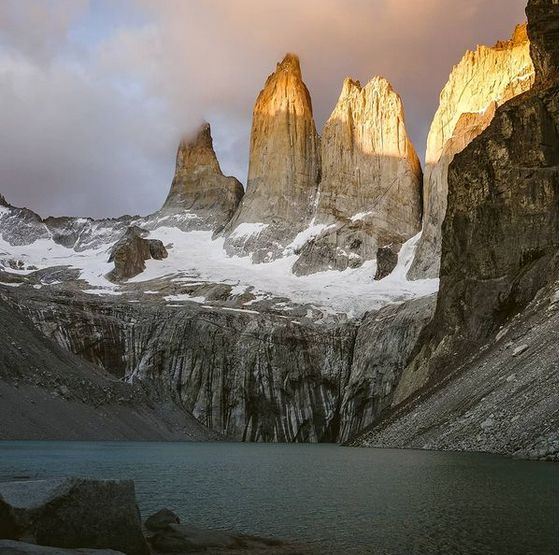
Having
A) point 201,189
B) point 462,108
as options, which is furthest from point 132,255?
point 462,108

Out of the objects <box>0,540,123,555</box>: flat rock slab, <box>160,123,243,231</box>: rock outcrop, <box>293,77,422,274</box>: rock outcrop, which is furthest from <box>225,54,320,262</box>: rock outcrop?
<box>0,540,123,555</box>: flat rock slab

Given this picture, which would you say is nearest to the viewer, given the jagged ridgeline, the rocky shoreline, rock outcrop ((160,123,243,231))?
the rocky shoreline

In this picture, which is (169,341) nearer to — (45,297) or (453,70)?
(45,297)

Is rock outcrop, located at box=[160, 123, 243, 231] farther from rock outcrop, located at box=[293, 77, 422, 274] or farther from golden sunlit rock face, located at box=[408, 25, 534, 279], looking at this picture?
golden sunlit rock face, located at box=[408, 25, 534, 279]

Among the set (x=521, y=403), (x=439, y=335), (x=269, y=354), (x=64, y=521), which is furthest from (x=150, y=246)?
(x=64, y=521)

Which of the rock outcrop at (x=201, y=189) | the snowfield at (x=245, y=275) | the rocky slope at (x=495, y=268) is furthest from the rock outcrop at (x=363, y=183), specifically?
the rocky slope at (x=495, y=268)

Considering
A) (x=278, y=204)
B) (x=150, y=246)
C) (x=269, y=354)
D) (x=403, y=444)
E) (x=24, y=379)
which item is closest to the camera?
(x=403, y=444)
